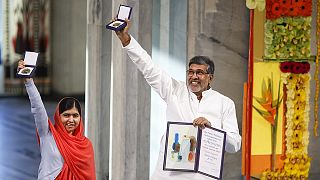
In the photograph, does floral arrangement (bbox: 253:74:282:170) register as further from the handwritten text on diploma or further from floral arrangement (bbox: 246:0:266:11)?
the handwritten text on diploma

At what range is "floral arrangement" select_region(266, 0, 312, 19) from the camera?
8.12 m

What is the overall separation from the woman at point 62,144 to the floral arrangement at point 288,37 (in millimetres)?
2744

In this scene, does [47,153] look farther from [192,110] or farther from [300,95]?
[300,95]

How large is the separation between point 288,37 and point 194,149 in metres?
2.17

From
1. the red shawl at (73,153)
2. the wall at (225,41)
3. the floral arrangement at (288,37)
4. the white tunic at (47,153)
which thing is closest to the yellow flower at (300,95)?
the floral arrangement at (288,37)

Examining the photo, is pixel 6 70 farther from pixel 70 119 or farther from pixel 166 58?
pixel 70 119

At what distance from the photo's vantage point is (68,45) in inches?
712

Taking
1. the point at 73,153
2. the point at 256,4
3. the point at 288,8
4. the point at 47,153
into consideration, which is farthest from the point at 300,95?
the point at 47,153

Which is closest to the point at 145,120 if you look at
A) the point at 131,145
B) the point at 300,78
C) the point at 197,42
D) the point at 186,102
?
the point at 131,145

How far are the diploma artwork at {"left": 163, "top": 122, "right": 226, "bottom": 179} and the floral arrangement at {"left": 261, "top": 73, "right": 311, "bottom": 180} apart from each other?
84.6 inches

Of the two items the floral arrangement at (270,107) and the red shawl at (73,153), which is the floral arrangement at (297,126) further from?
the red shawl at (73,153)

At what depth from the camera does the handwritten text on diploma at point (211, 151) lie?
20.9 feet

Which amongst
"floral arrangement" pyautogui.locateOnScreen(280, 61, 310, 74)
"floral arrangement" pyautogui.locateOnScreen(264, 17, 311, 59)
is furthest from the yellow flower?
"floral arrangement" pyautogui.locateOnScreen(264, 17, 311, 59)

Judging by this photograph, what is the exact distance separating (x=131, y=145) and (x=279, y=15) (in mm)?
1933
